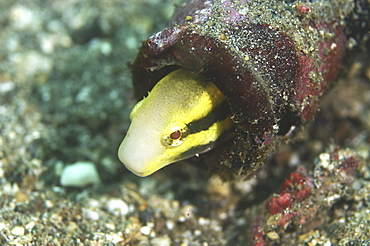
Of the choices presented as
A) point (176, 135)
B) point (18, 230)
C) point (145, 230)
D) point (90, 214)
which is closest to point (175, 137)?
point (176, 135)

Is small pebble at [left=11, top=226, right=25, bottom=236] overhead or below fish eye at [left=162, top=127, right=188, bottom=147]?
below

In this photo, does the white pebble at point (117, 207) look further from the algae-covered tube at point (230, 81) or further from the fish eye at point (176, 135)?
the fish eye at point (176, 135)

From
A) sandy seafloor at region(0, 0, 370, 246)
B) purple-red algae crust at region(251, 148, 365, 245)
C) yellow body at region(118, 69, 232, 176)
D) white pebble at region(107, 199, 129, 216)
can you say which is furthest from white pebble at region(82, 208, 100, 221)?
purple-red algae crust at region(251, 148, 365, 245)

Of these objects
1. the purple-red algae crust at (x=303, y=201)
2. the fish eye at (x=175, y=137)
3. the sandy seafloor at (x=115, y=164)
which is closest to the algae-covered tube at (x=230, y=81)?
the fish eye at (x=175, y=137)

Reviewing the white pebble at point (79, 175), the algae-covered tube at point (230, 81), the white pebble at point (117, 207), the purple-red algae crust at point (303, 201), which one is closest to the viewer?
the algae-covered tube at point (230, 81)

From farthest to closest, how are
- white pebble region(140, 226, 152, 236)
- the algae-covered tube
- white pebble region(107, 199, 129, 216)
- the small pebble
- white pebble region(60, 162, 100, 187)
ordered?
white pebble region(60, 162, 100, 187) → white pebble region(107, 199, 129, 216) → white pebble region(140, 226, 152, 236) → the small pebble → the algae-covered tube

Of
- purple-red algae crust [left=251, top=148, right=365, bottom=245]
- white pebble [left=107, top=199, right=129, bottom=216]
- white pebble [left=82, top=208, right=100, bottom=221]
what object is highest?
white pebble [left=82, top=208, right=100, bottom=221]

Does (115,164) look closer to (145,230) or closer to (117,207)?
(117,207)

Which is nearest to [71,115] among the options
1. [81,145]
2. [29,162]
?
[81,145]

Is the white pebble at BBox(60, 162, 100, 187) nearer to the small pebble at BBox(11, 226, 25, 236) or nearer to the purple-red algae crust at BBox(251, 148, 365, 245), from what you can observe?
the small pebble at BBox(11, 226, 25, 236)
